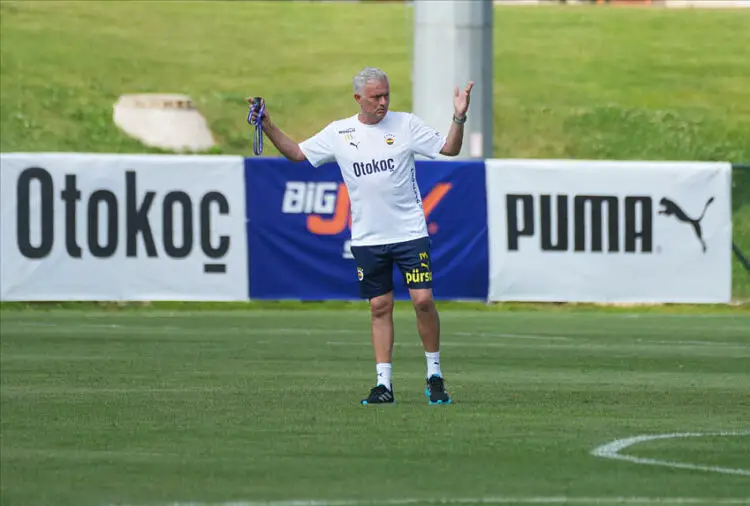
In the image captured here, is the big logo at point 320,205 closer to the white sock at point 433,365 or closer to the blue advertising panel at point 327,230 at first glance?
the blue advertising panel at point 327,230

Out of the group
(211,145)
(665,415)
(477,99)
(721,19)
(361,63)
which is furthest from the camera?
(721,19)

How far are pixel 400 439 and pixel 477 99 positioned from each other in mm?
17196

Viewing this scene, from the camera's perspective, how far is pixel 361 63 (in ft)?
137

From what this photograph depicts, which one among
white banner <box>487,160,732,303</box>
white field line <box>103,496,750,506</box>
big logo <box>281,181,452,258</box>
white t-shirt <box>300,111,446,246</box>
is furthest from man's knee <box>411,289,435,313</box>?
white banner <box>487,160,732,303</box>

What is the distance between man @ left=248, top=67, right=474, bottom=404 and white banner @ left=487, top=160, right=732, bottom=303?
34.7ft

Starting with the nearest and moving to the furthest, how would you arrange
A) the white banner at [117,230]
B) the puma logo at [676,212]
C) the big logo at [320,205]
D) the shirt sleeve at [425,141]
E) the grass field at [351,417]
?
the grass field at [351,417], the shirt sleeve at [425,141], the white banner at [117,230], the big logo at [320,205], the puma logo at [676,212]

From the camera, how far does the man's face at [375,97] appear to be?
1133 cm

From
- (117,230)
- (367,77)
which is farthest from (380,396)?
(117,230)

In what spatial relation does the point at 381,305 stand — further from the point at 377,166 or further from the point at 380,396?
the point at 377,166

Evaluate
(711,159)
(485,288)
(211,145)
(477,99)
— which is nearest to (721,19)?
(711,159)

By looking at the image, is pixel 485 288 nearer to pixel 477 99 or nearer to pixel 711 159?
pixel 477 99

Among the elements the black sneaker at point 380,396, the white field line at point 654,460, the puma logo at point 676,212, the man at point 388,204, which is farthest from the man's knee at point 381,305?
the puma logo at point 676,212

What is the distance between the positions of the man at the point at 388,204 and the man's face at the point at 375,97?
0.6 inches

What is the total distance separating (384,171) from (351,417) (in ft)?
5.20
